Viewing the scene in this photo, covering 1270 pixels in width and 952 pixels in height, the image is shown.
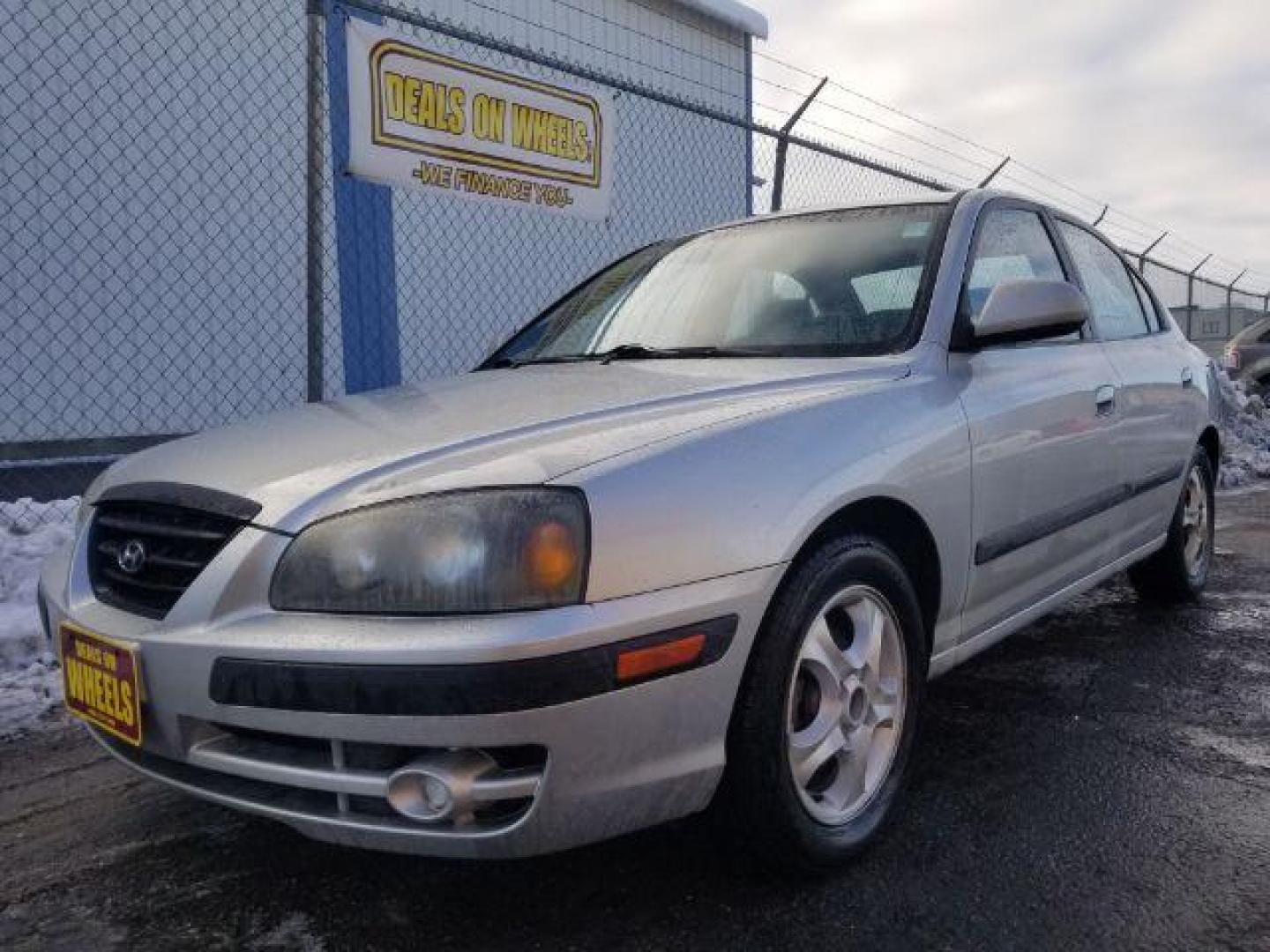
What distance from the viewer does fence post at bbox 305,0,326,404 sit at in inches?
159

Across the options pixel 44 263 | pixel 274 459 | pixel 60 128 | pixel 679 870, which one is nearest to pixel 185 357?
pixel 44 263

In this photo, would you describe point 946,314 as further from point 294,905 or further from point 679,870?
point 294,905

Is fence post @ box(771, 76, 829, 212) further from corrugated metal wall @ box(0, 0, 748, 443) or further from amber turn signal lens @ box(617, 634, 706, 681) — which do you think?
amber turn signal lens @ box(617, 634, 706, 681)

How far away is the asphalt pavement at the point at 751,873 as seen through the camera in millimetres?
1848

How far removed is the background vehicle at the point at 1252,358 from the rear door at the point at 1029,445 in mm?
9996

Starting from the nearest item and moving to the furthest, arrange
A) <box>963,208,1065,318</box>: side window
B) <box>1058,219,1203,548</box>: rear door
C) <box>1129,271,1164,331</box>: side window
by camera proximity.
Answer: <box>963,208,1065,318</box>: side window → <box>1058,219,1203,548</box>: rear door → <box>1129,271,1164,331</box>: side window

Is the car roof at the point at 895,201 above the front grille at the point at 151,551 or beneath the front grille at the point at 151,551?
above

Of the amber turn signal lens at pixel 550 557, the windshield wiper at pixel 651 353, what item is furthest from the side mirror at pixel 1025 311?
the amber turn signal lens at pixel 550 557

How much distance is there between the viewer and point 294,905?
1.96 meters

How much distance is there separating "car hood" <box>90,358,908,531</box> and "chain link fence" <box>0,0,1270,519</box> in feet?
6.64

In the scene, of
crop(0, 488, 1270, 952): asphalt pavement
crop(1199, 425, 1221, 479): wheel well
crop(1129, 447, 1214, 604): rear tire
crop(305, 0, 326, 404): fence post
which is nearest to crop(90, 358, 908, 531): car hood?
crop(0, 488, 1270, 952): asphalt pavement

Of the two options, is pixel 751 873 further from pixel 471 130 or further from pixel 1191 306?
pixel 1191 306

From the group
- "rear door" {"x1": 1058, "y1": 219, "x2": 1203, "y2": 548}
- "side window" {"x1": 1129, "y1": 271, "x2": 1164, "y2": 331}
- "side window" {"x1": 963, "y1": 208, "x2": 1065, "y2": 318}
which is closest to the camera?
"side window" {"x1": 963, "y1": 208, "x2": 1065, "y2": 318}

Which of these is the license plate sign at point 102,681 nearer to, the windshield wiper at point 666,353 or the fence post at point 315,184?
the windshield wiper at point 666,353
